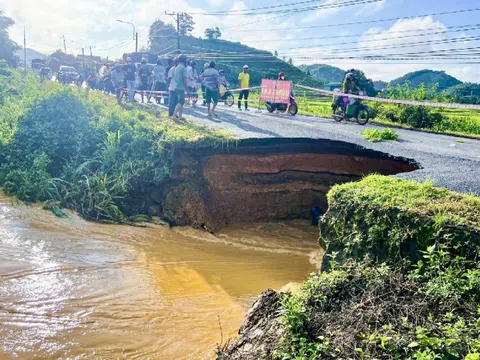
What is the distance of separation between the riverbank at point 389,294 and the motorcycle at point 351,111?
978 cm

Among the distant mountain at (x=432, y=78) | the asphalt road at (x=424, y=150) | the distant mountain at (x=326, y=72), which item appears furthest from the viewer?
the distant mountain at (x=326, y=72)

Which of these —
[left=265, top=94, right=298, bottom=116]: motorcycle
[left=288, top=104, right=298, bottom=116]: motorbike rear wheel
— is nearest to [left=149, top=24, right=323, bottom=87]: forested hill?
[left=265, top=94, right=298, bottom=116]: motorcycle

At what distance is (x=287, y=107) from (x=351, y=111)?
2.83 m

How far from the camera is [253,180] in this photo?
29.8ft

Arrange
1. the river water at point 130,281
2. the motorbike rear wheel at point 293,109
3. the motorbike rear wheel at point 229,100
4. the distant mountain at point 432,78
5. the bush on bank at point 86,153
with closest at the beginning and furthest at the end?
1. the river water at point 130,281
2. the bush on bank at point 86,153
3. the motorbike rear wheel at point 293,109
4. the motorbike rear wheel at point 229,100
5. the distant mountain at point 432,78

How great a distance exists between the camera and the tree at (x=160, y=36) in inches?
2473

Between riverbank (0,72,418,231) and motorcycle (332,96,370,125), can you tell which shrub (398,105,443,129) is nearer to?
motorcycle (332,96,370,125)

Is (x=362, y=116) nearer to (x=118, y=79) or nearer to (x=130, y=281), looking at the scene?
(x=118, y=79)

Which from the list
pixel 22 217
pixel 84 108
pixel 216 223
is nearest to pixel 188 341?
pixel 216 223

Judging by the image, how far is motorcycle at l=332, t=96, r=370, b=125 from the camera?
46.6 feet

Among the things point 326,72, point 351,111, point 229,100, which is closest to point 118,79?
point 229,100

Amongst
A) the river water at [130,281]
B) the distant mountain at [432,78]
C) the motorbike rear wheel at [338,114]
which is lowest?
the river water at [130,281]

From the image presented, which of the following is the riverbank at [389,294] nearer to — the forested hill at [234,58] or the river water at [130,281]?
the river water at [130,281]

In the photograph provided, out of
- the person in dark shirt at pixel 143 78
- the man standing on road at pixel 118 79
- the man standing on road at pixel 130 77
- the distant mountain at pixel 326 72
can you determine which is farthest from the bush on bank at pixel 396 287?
the distant mountain at pixel 326 72
